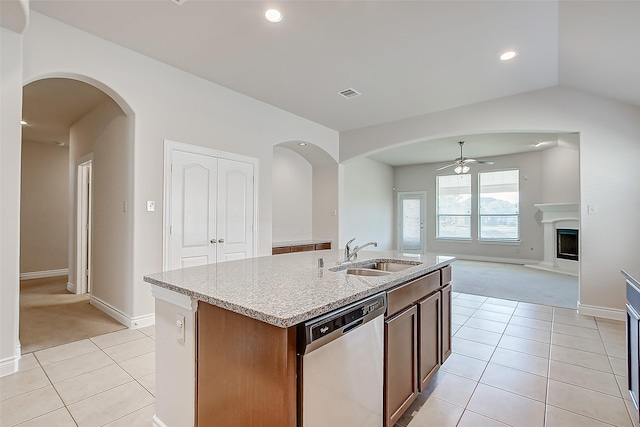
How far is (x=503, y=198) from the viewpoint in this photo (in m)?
8.41

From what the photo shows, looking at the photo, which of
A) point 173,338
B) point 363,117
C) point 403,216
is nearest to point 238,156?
point 363,117

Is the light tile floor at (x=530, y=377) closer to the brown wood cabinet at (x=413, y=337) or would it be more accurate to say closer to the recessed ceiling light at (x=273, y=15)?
the brown wood cabinet at (x=413, y=337)

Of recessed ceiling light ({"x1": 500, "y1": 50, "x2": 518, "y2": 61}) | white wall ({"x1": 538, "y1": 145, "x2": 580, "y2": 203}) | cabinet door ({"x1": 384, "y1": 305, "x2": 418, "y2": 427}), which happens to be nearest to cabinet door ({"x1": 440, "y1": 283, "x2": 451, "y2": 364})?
cabinet door ({"x1": 384, "y1": 305, "x2": 418, "y2": 427})

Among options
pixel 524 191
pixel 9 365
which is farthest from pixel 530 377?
pixel 524 191

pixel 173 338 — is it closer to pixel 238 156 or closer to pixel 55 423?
pixel 55 423

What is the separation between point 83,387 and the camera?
7.04ft

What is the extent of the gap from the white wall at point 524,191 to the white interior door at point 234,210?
22.2 feet

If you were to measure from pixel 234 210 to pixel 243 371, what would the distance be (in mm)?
3197

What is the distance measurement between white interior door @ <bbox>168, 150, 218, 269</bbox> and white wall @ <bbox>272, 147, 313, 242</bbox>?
204cm

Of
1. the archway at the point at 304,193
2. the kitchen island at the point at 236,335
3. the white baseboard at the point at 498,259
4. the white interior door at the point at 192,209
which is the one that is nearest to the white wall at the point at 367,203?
the archway at the point at 304,193

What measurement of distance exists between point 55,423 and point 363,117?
5083 millimetres

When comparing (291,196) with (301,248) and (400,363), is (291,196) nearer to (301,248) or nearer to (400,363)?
(301,248)

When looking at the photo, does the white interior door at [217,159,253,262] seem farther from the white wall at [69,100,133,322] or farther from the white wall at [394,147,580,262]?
the white wall at [394,147,580,262]

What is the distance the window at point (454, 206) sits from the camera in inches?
353
